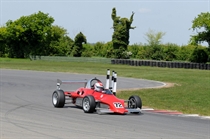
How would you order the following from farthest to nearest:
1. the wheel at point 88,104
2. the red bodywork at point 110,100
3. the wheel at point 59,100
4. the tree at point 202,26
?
1. the tree at point 202,26
2. the wheel at point 59,100
3. the wheel at point 88,104
4. the red bodywork at point 110,100

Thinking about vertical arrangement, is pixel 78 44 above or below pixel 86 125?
above

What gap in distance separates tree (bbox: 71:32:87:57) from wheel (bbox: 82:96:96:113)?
7101cm

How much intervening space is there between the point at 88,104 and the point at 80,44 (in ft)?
238

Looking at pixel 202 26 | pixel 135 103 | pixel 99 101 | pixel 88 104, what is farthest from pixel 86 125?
pixel 202 26

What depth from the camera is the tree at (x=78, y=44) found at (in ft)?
285

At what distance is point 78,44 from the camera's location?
8731cm

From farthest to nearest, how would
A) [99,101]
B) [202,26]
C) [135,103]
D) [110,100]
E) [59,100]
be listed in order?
[202,26] → [59,100] → [135,103] → [99,101] → [110,100]

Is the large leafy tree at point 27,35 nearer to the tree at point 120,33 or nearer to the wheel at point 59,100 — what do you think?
the tree at point 120,33

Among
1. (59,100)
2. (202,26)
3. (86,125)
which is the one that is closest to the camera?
(86,125)

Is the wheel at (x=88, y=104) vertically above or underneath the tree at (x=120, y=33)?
underneath

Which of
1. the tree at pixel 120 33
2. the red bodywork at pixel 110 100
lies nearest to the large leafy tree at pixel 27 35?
the tree at pixel 120 33

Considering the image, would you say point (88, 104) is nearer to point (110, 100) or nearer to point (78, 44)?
point (110, 100)

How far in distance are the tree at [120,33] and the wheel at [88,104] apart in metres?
67.7

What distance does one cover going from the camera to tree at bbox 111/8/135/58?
84250mm
